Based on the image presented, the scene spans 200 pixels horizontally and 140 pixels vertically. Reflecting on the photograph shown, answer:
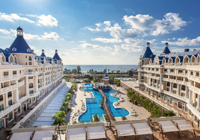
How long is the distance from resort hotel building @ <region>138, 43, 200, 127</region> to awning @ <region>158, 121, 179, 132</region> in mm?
8326

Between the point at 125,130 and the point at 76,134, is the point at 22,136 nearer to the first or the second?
the point at 76,134

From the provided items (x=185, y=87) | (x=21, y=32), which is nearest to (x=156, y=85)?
(x=185, y=87)

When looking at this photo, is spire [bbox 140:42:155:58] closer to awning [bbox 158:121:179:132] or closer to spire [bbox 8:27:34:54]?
awning [bbox 158:121:179:132]

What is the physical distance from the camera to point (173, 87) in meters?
27.7

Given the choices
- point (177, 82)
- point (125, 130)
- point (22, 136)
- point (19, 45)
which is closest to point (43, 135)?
point (22, 136)

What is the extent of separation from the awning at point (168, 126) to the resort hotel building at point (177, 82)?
328 inches

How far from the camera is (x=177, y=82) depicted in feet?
84.3

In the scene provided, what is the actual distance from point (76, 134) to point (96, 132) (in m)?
1.82

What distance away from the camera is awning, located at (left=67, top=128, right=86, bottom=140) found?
32.6 ft

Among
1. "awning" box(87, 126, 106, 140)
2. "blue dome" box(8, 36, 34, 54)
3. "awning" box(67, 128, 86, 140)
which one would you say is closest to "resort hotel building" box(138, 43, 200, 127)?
"awning" box(87, 126, 106, 140)

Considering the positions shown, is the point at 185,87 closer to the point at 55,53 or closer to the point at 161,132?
the point at 161,132

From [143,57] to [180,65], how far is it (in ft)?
50.1

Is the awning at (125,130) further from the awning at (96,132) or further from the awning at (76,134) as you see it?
the awning at (76,134)

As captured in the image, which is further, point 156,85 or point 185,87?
point 156,85
